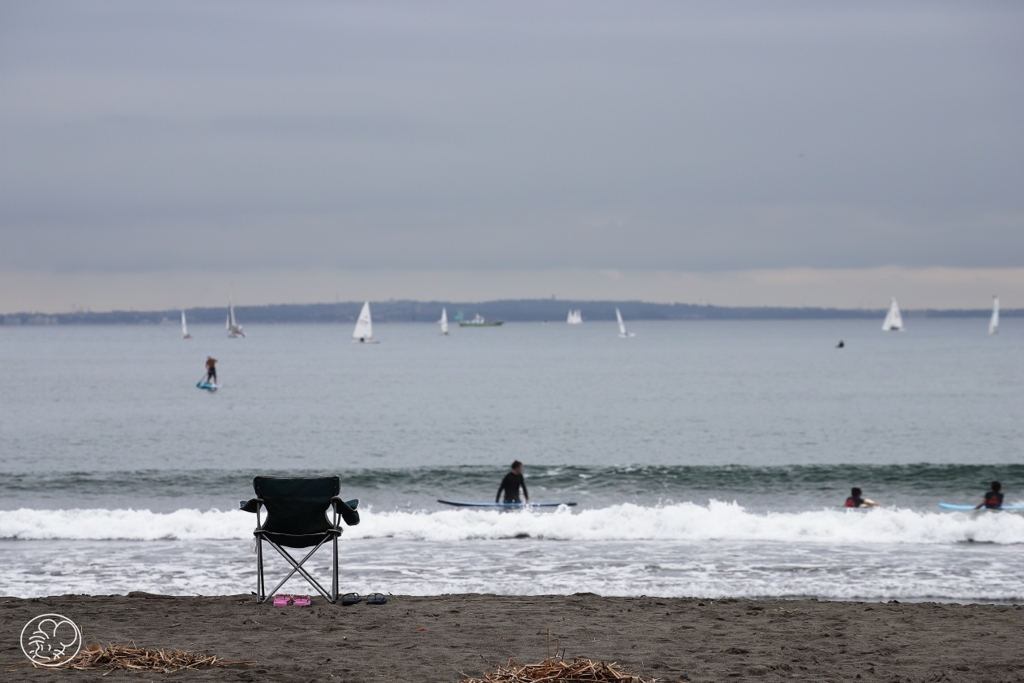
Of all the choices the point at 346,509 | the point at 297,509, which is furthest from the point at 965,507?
the point at 297,509

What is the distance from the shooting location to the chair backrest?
9516 mm

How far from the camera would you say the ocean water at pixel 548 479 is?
503 inches

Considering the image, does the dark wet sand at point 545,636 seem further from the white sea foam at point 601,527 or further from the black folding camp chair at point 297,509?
the white sea foam at point 601,527

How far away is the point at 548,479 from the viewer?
27.0 metres

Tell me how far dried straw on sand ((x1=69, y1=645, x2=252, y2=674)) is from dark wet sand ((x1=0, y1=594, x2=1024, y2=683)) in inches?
7.0

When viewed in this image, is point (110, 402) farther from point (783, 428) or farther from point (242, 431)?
point (783, 428)

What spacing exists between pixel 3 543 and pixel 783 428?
33218 mm

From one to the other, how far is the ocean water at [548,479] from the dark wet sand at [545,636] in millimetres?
1772

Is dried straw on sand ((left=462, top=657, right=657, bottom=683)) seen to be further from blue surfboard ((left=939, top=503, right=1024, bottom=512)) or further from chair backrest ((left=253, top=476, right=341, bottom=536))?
blue surfboard ((left=939, top=503, right=1024, bottom=512))

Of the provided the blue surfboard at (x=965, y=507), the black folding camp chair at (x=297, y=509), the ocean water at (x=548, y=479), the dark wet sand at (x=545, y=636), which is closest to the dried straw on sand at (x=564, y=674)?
the dark wet sand at (x=545, y=636)

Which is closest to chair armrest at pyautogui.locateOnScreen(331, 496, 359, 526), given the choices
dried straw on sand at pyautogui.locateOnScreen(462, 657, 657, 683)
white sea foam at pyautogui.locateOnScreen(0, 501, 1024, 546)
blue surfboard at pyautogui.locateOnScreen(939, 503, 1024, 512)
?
dried straw on sand at pyautogui.locateOnScreen(462, 657, 657, 683)

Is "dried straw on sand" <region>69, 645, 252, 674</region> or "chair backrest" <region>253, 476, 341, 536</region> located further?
"chair backrest" <region>253, 476, 341, 536</region>

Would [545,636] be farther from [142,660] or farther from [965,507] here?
[965,507]

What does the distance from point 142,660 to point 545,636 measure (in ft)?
10.8
